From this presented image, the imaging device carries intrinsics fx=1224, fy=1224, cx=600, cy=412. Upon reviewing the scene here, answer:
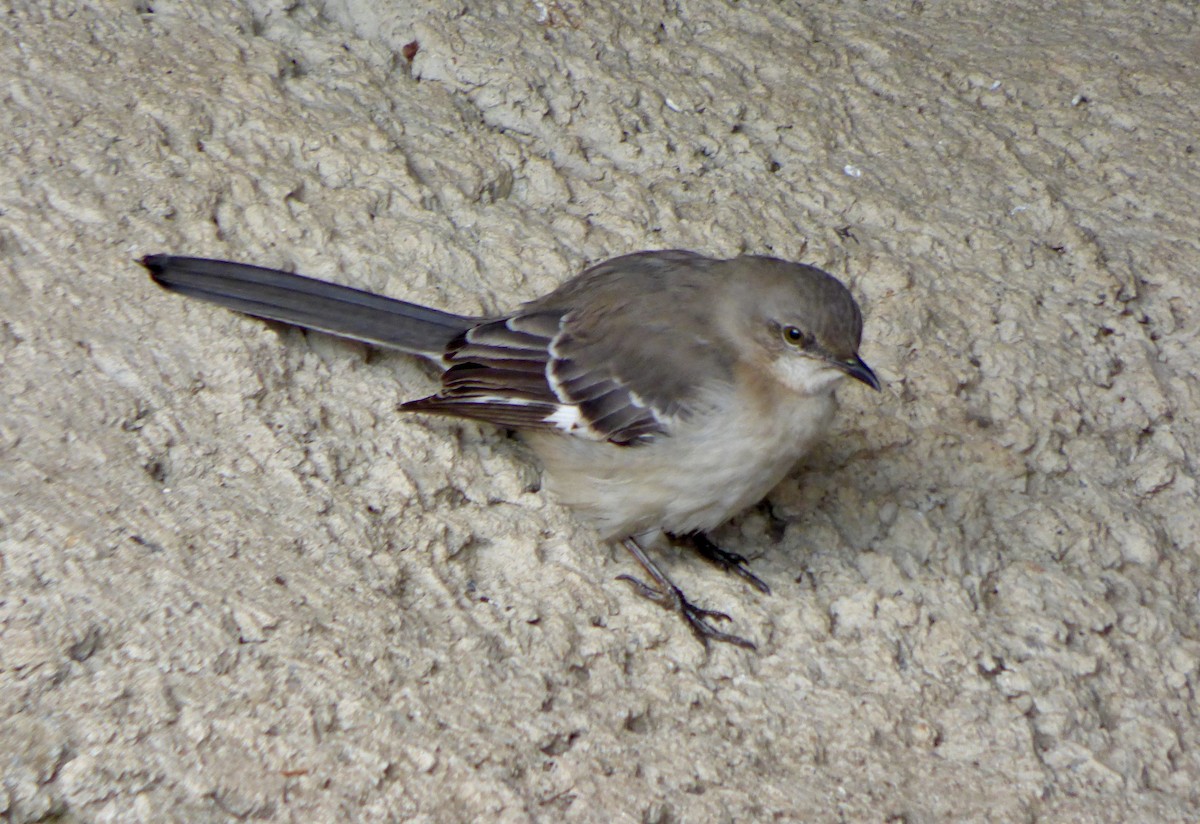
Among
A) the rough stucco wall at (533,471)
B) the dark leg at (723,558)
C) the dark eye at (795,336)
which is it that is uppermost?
the dark eye at (795,336)

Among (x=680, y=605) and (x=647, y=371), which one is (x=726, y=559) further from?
(x=647, y=371)

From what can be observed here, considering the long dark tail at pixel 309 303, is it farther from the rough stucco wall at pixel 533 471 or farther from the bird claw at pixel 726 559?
the bird claw at pixel 726 559

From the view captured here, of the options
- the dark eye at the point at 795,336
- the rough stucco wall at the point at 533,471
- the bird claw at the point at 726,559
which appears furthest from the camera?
the bird claw at the point at 726,559

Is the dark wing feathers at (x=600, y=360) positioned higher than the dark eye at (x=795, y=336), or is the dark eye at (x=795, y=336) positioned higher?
the dark eye at (x=795, y=336)

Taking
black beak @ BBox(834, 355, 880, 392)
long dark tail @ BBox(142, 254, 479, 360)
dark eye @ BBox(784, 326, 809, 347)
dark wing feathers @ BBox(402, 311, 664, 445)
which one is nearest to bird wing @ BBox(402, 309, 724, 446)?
dark wing feathers @ BBox(402, 311, 664, 445)

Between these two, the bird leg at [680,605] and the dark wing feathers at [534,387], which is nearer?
the bird leg at [680,605]

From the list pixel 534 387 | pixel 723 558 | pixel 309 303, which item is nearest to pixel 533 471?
pixel 534 387

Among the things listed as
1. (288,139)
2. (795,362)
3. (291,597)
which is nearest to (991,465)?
(795,362)

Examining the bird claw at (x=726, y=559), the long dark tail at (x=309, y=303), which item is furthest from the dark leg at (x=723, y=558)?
the long dark tail at (x=309, y=303)
